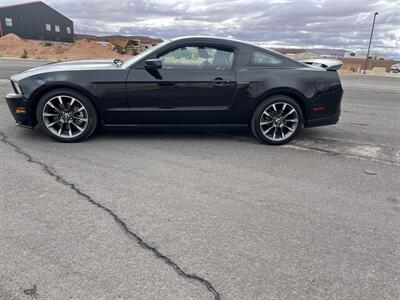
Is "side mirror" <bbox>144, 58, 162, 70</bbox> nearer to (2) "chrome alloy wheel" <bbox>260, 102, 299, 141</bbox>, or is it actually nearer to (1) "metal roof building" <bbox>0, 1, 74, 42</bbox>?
(2) "chrome alloy wheel" <bbox>260, 102, 299, 141</bbox>

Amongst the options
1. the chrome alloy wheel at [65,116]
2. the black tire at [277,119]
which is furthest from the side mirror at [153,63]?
the black tire at [277,119]

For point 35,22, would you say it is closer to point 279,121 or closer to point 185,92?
point 185,92

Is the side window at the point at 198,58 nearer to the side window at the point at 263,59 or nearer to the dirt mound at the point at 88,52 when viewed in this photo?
the side window at the point at 263,59

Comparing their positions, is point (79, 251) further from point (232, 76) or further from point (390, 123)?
point (390, 123)

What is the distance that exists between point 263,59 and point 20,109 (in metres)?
3.53

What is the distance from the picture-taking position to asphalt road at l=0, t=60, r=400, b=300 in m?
2.19

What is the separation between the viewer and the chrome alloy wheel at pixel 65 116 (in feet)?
15.2

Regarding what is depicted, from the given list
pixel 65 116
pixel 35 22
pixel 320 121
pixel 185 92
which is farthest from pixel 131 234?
pixel 35 22

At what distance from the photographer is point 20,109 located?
4.62 meters

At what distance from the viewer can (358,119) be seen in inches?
283

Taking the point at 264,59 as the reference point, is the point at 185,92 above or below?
below

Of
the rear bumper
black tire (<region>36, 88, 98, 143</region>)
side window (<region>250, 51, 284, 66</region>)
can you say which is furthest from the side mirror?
the rear bumper

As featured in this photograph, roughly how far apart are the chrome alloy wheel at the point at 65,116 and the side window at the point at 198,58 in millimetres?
1343

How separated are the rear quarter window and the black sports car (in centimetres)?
1
